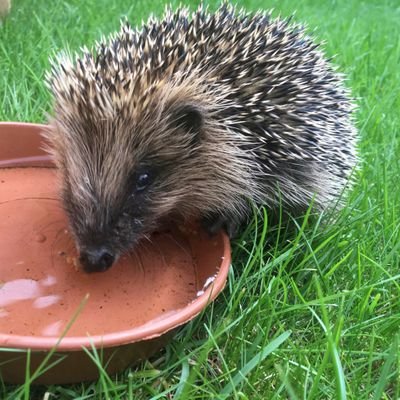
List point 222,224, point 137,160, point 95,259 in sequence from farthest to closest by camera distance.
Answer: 1. point 222,224
2. point 137,160
3. point 95,259

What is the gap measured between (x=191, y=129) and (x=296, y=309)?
0.50m

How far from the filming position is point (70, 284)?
1479 mm

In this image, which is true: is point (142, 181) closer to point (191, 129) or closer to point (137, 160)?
point (137, 160)

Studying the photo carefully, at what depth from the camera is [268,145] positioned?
1648mm

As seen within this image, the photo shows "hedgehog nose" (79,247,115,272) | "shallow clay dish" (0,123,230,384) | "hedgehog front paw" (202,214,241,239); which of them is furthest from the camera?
"hedgehog front paw" (202,214,241,239)

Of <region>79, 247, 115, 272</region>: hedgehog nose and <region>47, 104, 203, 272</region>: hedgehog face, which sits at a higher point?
<region>47, 104, 203, 272</region>: hedgehog face

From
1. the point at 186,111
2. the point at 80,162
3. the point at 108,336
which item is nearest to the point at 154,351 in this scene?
the point at 108,336

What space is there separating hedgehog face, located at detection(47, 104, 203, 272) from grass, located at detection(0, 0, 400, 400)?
24 centimetres

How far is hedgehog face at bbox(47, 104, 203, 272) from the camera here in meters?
1.37

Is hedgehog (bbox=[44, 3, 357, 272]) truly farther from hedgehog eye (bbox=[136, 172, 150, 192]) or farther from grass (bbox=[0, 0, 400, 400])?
grass (bbox=[0, 0, 400, 400])

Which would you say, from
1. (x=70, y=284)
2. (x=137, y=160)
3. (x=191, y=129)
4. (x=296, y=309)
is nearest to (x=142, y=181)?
(x=137, y=160)

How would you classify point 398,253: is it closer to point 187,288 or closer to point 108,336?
point 187,288

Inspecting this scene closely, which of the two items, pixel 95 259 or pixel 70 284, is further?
pixel 70 284

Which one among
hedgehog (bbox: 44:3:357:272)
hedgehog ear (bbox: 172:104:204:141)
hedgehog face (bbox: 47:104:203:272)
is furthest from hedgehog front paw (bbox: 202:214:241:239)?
hedgehog ear (bbox: 172:104:204:141)
